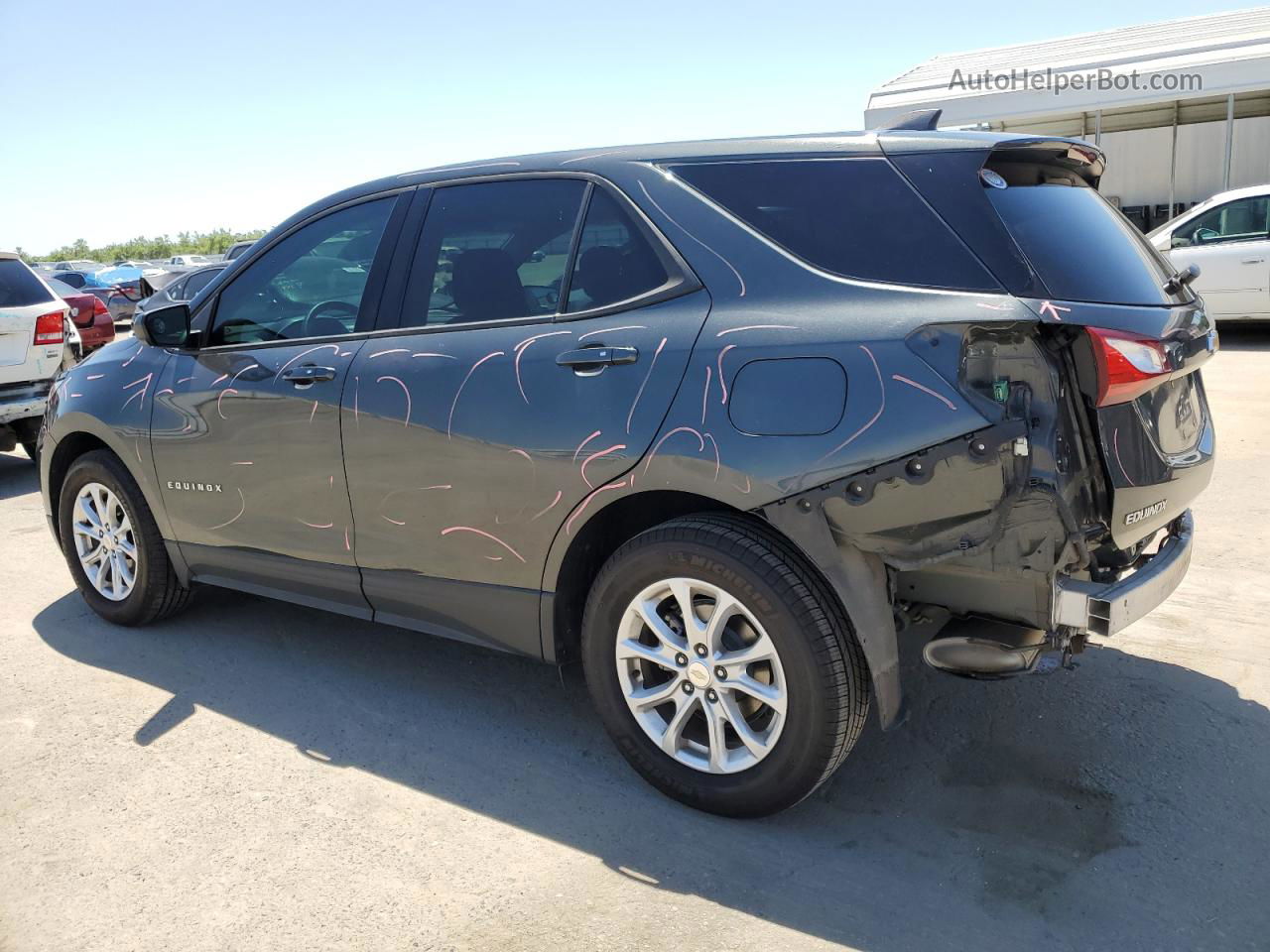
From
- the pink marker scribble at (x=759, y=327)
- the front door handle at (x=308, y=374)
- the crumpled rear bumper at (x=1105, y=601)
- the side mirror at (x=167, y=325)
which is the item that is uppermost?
the side mirror at (x=167, y=325)

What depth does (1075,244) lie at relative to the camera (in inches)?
114

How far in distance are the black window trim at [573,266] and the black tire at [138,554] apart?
5.32ft

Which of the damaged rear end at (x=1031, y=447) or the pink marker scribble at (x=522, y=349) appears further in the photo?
the pink marker scribble at (x=522, y=349)

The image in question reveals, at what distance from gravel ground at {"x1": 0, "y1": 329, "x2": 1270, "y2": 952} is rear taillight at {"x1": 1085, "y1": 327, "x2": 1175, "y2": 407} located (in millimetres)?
1216

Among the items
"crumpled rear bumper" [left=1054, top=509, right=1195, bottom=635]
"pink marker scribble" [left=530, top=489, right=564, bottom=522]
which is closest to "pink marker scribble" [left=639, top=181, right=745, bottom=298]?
"pink marker scribble" [left=530, top=489, right=564, bottom=522]

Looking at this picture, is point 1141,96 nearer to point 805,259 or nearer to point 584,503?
point 805,259

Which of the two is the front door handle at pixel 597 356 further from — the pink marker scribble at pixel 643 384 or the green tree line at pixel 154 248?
the green tree line at pixel 154 248

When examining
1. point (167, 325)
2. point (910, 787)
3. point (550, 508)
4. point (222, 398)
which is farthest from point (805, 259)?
point (167, 325)

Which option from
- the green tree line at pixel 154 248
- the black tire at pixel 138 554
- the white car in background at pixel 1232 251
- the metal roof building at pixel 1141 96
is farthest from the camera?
the green tree line at pixel 154 248

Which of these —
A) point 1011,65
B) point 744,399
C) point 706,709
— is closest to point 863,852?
point 706,709

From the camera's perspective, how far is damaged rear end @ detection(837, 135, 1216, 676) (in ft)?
8.70

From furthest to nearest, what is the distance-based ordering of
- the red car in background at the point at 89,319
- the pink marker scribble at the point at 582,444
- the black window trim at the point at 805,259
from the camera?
the red car in background at the point at 89,319 < the pink marker scribble at the point at 582,444 < the black window trim at the point at 805,259

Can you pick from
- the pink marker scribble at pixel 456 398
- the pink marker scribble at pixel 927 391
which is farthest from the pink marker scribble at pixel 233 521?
the pink marker scribble at pixel 927 391

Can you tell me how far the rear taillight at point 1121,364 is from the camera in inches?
105
